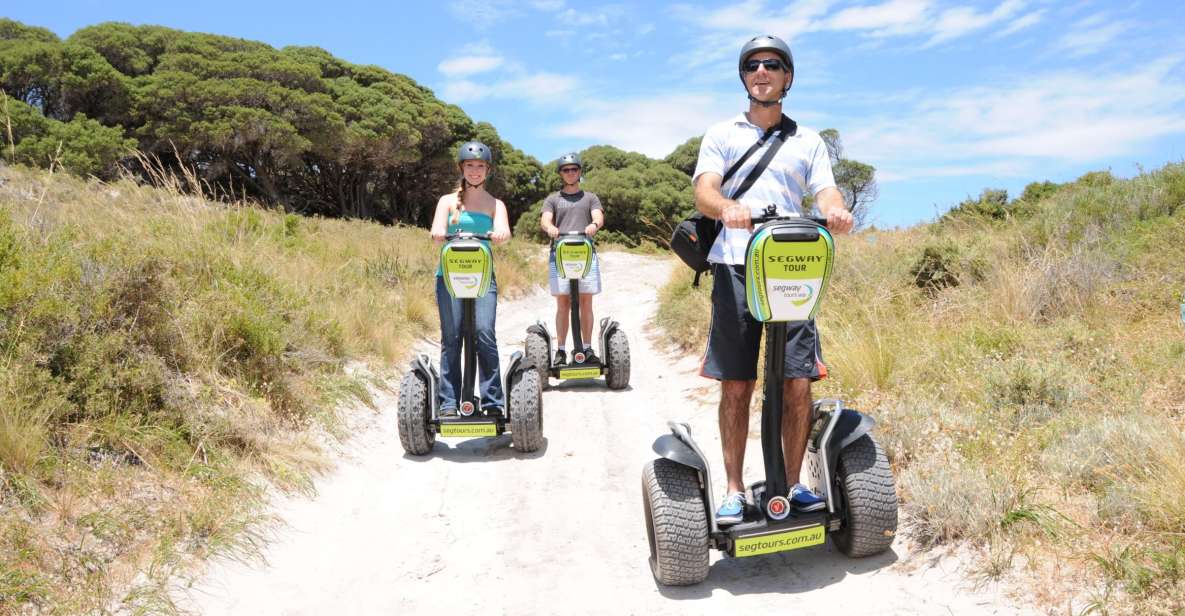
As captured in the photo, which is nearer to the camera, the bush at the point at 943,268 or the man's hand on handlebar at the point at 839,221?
the man's hand on handlebar at the point at 839,221

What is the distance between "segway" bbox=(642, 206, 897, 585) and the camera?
2.68 metres

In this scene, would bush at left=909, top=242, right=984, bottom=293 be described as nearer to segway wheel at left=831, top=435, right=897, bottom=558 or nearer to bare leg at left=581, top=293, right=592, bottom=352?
bare leg at left=581, top=293, right=592, bottom=352

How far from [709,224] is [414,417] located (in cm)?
245

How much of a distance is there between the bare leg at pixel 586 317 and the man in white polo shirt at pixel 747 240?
4.07 m

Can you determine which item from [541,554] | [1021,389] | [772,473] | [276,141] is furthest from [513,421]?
[276,141]

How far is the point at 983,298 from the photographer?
5.87 meters

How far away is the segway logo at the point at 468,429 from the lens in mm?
4824

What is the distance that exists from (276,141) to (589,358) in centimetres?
1755

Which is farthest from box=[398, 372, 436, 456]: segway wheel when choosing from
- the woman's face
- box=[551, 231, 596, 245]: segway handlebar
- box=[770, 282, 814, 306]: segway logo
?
box=[770, 282, 814, 306]: segway logo

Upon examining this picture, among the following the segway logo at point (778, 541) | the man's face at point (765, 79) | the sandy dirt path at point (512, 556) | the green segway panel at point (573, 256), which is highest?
the man's face at point (765, 79)

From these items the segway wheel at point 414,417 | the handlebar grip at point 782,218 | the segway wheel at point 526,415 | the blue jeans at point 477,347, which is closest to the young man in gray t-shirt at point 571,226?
the blue jeans at point 477,347

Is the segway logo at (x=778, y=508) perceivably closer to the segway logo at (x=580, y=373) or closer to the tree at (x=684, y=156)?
the segway logo at (x=580, y=373)

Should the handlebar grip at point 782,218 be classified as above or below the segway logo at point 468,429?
above

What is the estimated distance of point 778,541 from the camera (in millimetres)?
2895
